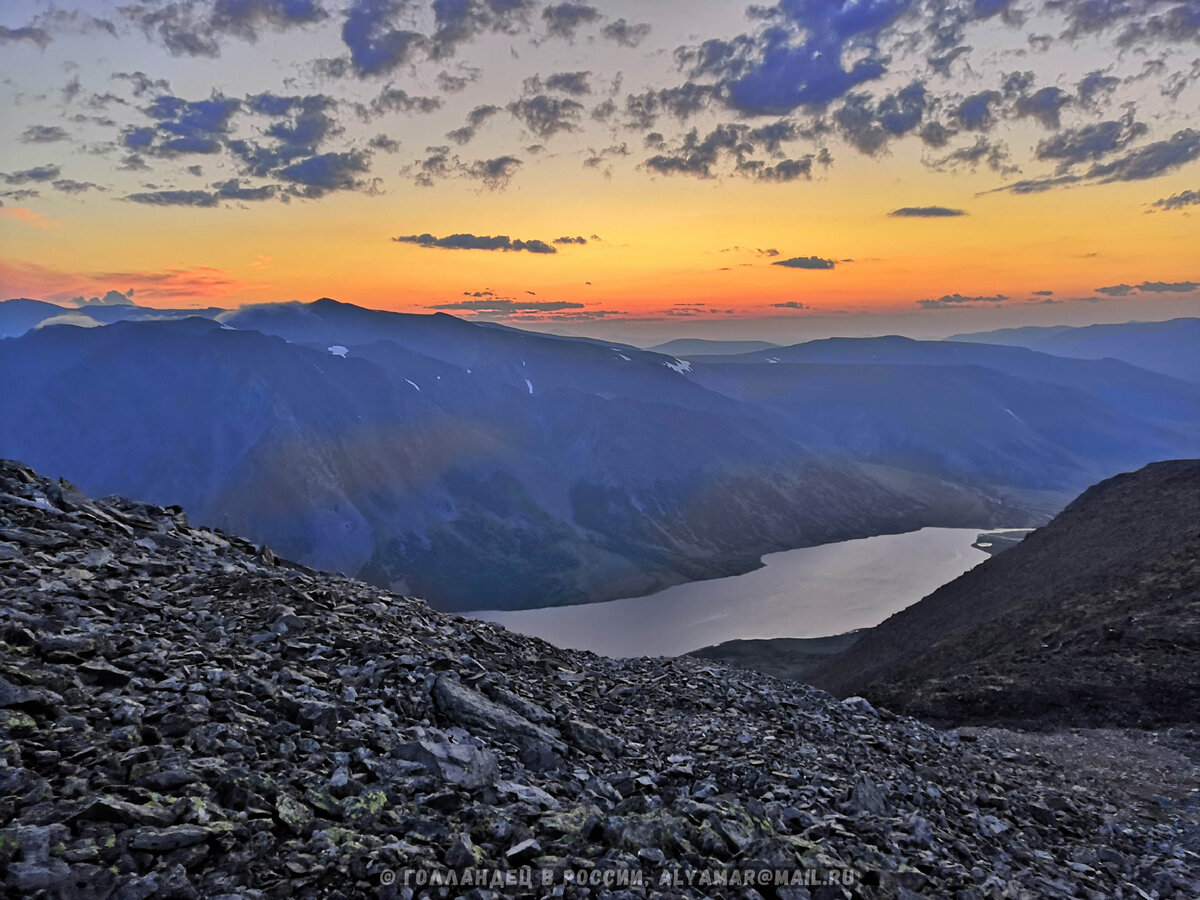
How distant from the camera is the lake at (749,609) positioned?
13088cm


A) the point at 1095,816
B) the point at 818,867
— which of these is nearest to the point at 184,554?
the point at 818,867

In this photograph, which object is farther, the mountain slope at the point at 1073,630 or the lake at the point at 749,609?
the lake at the point at 749,609

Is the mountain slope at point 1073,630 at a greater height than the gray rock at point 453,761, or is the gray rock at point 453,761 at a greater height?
the gray rock at point 453,761

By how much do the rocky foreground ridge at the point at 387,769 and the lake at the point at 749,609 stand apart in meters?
105

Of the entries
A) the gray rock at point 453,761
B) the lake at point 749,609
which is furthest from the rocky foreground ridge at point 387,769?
the lake at point 749,609

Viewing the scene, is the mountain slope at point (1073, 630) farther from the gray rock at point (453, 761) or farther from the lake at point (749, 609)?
the lake at point (749, 609)

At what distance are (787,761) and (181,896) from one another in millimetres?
11707

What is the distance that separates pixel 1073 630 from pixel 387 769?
139 feet

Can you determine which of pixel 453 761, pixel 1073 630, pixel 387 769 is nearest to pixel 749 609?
pixel 1073 630

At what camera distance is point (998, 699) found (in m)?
30.6

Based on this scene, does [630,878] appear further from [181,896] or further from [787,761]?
[787,761]

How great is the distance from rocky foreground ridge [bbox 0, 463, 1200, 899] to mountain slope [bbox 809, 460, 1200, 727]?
11979 mm

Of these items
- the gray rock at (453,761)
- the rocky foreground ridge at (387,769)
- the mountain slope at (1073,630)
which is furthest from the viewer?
the mountain slope at (1073,630)

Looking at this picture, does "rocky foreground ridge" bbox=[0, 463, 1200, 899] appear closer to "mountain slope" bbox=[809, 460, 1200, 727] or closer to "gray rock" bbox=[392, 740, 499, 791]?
"gray rock" bbox=[392, 740, 499, 791]
